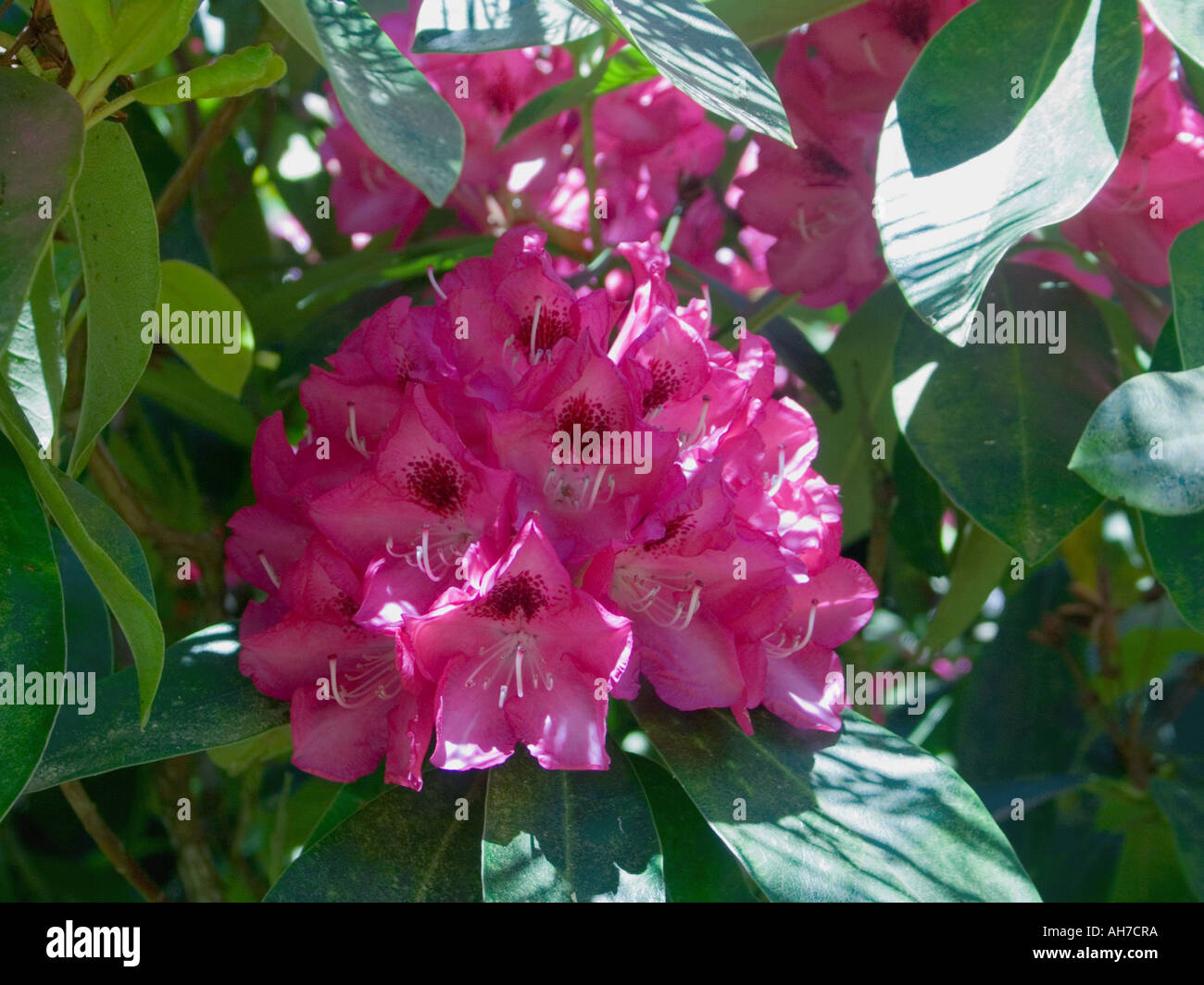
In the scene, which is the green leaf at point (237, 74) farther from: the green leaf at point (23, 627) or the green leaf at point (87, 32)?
the green leaf at point (23, 627)

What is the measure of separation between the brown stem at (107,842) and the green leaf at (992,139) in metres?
0.62

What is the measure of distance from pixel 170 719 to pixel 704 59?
1.46ft

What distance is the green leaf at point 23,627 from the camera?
20.8 inches

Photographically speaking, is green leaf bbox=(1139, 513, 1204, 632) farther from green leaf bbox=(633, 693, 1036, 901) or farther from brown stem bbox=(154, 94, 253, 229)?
brown stem bbox=(154, 94, 253, 229)

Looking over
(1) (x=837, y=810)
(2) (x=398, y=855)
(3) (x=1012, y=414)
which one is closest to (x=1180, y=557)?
(3) (x=1012, y=414)

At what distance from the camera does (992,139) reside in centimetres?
67

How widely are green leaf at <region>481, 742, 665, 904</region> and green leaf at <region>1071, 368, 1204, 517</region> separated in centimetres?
29

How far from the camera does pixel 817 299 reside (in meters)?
1.02

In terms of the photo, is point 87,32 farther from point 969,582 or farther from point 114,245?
point 969,582

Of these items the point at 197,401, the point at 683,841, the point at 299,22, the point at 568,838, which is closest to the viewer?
the point at 299,22

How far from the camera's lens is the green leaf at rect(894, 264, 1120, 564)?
73 centimetres

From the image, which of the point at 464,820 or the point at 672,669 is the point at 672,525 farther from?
the point at 464,820

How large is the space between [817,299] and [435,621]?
1.81ft

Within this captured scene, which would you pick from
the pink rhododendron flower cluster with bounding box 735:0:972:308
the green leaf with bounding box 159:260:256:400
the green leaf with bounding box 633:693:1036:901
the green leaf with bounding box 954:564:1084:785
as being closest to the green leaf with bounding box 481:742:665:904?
the green leaf with bounding box 633:693:1036:901
